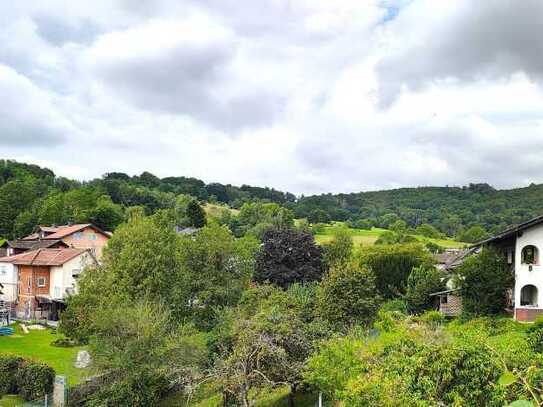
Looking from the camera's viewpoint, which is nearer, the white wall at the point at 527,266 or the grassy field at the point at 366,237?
the white wall at the point at 527,266

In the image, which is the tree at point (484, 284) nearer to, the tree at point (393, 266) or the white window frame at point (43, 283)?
the tree at point (393, 266)

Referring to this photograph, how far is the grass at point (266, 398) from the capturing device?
69.8ft

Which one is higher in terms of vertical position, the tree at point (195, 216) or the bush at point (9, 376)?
the tree at point (195, 216)

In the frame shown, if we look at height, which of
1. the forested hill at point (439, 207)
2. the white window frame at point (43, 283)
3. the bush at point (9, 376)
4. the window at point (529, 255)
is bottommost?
the bush at point (9, 376)

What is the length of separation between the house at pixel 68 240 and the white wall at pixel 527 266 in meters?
43.1

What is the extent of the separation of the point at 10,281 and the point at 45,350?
22126mm

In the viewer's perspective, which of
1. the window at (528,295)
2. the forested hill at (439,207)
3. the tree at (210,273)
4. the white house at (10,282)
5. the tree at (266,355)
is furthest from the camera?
the forested hill at (439,207)

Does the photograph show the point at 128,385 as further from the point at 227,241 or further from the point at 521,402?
the point at 521,402

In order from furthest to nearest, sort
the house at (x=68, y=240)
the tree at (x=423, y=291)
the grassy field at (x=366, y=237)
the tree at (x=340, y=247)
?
the grassy field at (x=366, y=237) < the tree at (x=340, y=247) < the house at (x=68, y=240) < the tree at (x=423, y=291)

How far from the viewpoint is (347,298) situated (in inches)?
1045

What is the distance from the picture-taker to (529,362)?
13227 millimetres

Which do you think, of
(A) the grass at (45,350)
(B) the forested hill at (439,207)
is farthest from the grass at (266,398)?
(B) the forested hill at (439,207)

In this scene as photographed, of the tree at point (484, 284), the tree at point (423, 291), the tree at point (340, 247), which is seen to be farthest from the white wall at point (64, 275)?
the tree at point (484, 284)

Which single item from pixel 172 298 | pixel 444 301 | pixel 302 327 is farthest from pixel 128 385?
pixel 444 301
